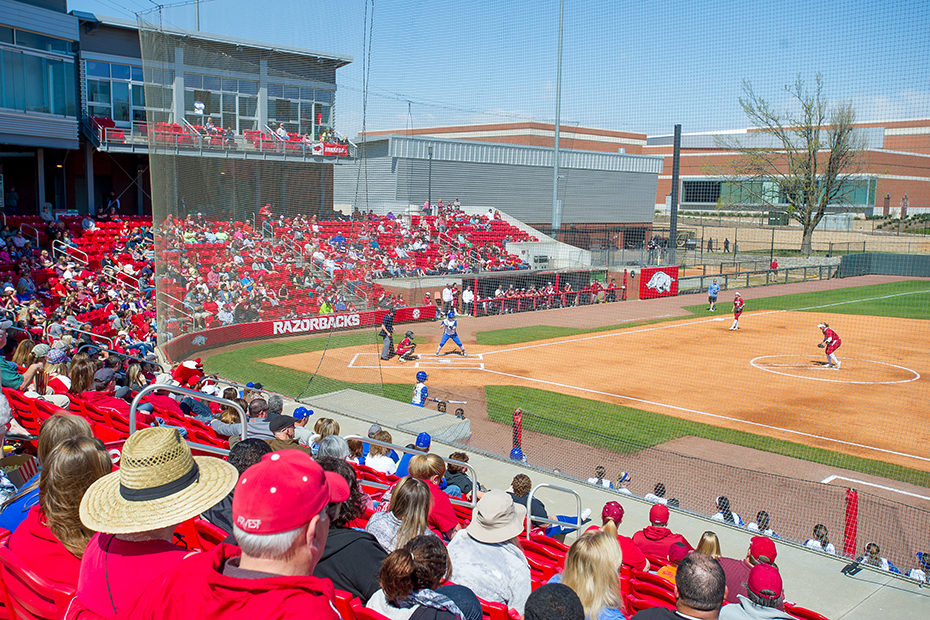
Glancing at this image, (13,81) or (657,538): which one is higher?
(13,81)

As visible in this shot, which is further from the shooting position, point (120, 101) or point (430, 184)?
point (430, 184)

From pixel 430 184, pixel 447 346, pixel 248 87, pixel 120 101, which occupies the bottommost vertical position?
pixel 447 346

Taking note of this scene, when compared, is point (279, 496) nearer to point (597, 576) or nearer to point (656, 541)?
point (597, 576)

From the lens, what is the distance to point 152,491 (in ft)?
8.14

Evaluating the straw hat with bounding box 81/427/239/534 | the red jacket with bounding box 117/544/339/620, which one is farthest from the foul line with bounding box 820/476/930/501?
the red jacket with bounding box 117/544/339/620

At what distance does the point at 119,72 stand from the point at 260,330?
58.7 ft

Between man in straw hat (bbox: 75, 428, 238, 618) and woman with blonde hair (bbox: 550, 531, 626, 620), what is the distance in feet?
6.93

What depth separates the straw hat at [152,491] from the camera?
241cm

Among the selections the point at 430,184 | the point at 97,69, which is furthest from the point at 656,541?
the point at 97,69

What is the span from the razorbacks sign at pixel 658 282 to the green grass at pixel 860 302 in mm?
2165

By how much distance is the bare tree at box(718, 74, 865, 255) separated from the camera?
20.9m

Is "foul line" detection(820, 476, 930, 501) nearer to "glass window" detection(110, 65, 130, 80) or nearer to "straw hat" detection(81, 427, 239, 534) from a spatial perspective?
"straw hat" detection(81, 427, 239, 534)

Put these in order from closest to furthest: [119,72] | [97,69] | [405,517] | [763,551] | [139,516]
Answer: [139,516]
[405,517]
[763,551]
[97,69]
[119,72]

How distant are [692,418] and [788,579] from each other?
8577 millimetres
